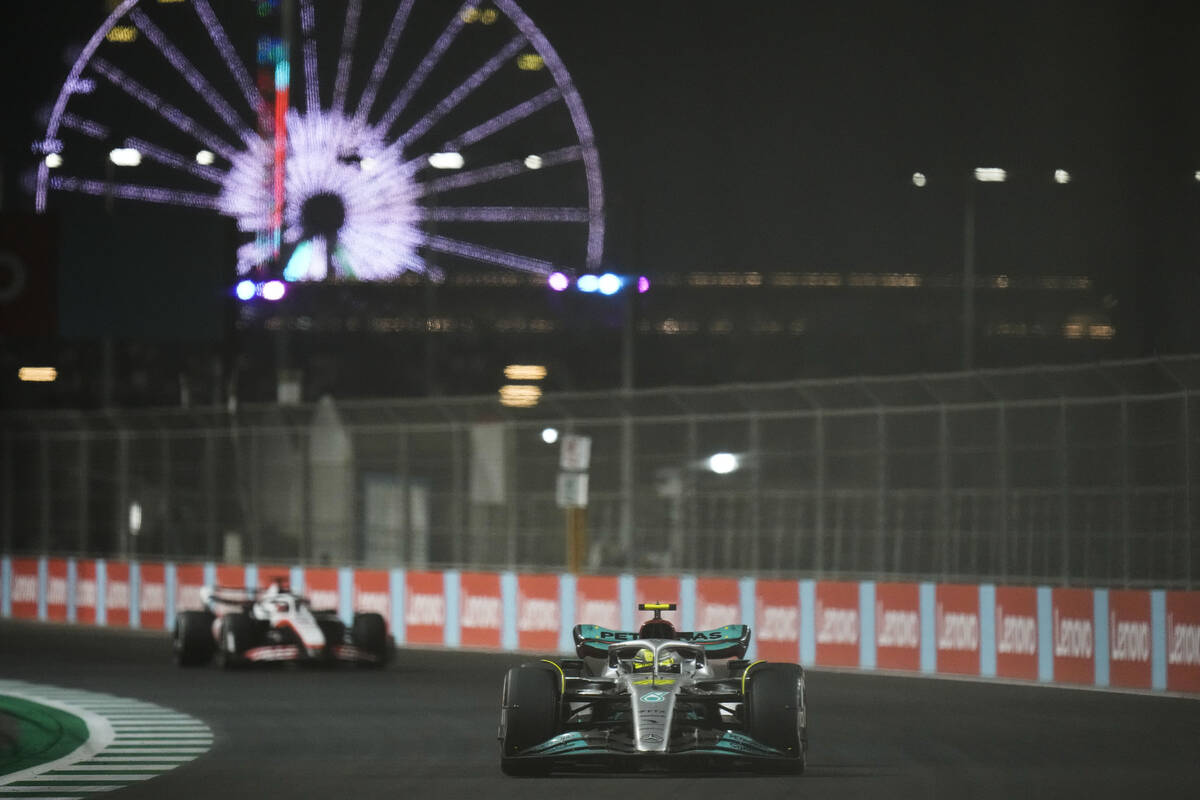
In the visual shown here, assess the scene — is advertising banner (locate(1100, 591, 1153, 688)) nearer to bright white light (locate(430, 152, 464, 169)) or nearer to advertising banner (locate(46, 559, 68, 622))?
bright white light (locate(430, 152, 464, 169))

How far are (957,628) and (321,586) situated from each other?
1189 centimetres

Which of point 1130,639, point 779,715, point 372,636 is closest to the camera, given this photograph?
point 779,715

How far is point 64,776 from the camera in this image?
12820 millimetres

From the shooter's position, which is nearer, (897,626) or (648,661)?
(648,661)

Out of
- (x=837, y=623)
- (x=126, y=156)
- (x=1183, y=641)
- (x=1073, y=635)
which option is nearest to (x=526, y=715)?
(x=1183, y=641)

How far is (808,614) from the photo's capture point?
2384cm

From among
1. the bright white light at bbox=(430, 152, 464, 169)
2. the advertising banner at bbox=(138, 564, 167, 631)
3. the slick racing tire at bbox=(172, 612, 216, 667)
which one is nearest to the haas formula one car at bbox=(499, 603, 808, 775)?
the slick racing tire at bbox=(172, 612, 216, 667)

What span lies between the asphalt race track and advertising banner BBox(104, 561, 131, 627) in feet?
33.8

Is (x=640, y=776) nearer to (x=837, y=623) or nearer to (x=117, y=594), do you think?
(x=837, y=623)

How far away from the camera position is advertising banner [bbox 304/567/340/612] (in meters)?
30.8

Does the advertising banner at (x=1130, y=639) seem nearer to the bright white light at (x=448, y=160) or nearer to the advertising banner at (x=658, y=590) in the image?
the advertising banner at (x=658, y=590)

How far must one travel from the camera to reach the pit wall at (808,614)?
19.8 metres

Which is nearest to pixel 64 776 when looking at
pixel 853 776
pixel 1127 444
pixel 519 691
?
pixel 519 691

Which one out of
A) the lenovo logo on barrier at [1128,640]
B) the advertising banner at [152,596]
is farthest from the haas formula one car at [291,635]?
the advertising banner at [152,596]
